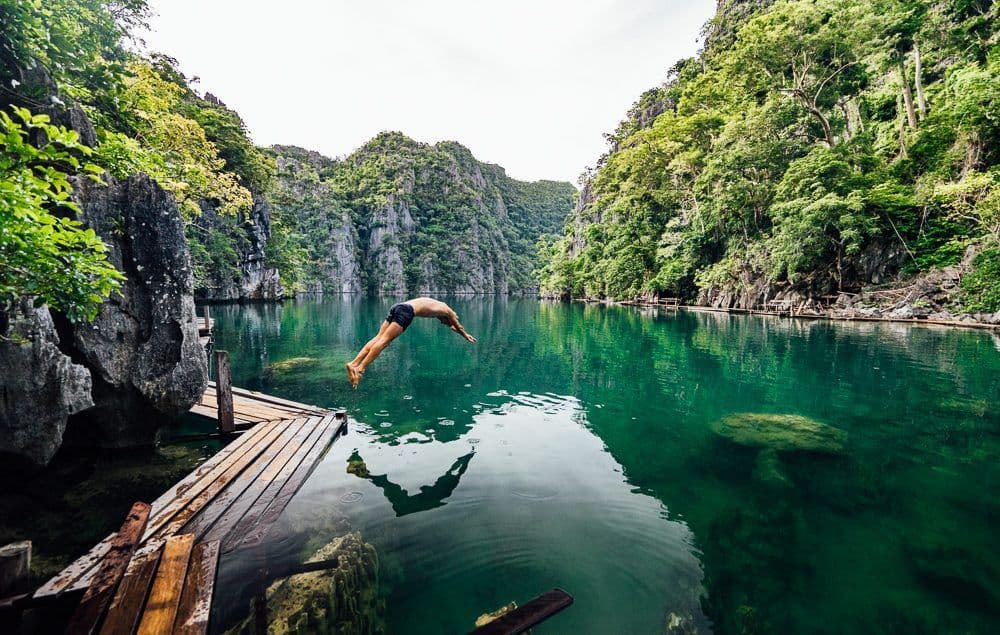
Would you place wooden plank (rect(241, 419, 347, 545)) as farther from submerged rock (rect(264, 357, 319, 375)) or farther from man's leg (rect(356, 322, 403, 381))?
Result: submerged rock (rect(264, 357, 319, 375))

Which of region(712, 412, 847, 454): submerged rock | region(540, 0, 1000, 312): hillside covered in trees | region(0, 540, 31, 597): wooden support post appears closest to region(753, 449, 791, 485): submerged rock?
region(712, 412, 847, 454): submerged rock

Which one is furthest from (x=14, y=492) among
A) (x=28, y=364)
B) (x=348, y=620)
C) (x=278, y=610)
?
(x=348, y=620)

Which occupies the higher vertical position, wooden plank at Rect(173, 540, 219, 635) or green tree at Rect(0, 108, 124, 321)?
green tree at Rect(0, 108, 124, 321)

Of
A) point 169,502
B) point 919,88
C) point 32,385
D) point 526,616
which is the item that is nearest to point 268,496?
point 169,502

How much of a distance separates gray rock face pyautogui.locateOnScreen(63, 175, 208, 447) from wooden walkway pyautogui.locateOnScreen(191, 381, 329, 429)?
4.37ft

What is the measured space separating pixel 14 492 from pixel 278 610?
175 inches

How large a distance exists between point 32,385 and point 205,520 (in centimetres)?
249

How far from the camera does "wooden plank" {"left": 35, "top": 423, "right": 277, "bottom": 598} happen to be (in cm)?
308

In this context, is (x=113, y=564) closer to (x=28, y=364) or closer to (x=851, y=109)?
(x=28, y=364)

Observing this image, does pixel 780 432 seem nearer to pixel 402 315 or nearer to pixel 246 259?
pixel 402 315

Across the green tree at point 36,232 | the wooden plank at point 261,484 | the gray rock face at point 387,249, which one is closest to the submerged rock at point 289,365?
the wooden plank at point 261,484

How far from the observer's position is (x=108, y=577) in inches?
123

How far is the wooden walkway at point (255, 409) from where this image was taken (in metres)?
7.75

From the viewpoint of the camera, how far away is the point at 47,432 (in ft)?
15.3
